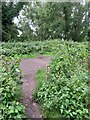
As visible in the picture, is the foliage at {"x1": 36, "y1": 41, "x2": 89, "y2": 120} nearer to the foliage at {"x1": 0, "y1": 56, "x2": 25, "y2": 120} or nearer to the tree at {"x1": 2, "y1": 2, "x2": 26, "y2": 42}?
the foliage at {"x1": 0, "y1": 56, "x2": 25, "y2": 120}

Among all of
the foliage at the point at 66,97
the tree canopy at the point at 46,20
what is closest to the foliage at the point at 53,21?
the tree canopy at the point at 46,20

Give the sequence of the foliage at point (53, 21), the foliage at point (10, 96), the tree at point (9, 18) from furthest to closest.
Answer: the tree at point (9, 18) < the foliage at point (53, 21) < the foliage at point (10, 96)

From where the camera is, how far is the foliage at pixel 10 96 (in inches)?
89.2

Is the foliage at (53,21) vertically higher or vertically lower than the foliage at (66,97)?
higher

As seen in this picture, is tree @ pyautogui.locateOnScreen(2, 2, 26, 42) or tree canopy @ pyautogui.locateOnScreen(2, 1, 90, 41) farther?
tree @ pyautogui.locateOnScreen(2, 2, 26, 42)

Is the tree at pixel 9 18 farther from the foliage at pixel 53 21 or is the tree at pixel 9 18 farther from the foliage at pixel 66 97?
the foliage at pixel 66 97

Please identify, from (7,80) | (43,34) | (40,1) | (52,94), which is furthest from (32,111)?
(43,34)

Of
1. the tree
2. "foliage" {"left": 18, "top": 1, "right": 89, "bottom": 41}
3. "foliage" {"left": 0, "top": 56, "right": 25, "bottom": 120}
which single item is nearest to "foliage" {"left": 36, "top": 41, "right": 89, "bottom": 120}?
"foliage" {"left": 0, "top": 56, "right": 25, "bottom": 120}

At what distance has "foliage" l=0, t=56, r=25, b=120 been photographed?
2.27 meters

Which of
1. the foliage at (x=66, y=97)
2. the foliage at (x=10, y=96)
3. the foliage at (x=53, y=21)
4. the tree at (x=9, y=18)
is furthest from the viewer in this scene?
the tree at (x=9, y=18)

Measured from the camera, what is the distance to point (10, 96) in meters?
2.52

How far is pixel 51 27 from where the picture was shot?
9680mm

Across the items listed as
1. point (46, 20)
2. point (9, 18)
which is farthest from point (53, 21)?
point (9, 18)

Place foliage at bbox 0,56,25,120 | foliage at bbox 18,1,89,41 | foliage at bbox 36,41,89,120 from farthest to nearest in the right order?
foliage at bbox 18,1,89,41, foliage at bbox 36,41,89,120, foliage at bbox 0,56,25,120
